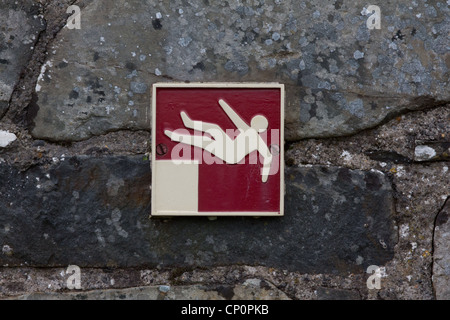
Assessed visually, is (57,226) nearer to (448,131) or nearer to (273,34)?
(273,34)

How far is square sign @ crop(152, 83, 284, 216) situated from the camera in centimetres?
107

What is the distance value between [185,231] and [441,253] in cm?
50

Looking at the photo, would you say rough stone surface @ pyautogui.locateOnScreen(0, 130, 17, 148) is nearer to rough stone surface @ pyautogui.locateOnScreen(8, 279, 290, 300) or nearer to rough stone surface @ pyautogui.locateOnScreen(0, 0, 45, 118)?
rough stone surface @ pyautogui.locateOnScreen(0, 0, 45, 118)

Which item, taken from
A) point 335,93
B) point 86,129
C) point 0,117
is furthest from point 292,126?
point 0,117

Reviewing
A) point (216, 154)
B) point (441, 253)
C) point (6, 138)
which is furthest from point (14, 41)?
point (441, 253)

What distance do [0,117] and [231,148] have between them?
1.52 ft

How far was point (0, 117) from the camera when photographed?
1.11m

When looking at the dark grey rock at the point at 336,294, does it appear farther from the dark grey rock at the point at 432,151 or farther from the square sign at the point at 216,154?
the dark grey rock at the point at 432,151

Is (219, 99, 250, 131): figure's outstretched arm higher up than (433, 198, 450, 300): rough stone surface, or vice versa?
(219, 99, 250, 131): figure's outstretched arm

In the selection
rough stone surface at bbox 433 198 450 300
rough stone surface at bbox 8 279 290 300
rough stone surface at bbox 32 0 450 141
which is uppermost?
rough stone surface at bbox 32 0 450 141

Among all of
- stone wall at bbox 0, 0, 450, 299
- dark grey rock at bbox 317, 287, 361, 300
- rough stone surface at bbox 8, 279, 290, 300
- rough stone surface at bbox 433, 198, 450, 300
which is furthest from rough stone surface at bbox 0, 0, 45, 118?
rough stone surface at bbox 433, 198, 450, 300

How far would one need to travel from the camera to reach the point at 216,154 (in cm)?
108

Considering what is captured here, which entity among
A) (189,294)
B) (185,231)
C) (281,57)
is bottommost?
(189,294)

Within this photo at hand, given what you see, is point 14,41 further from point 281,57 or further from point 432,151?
point 432,151
